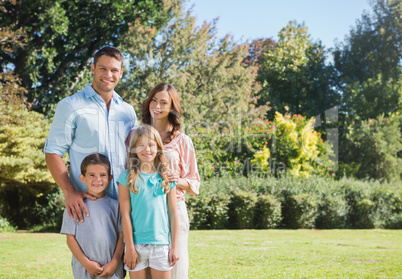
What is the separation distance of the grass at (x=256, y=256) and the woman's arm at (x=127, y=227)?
3.66 metres

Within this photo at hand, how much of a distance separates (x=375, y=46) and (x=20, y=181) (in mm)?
24964

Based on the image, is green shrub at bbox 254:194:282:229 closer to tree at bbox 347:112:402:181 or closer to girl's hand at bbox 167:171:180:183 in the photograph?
tree at bbox 347:112:402:181

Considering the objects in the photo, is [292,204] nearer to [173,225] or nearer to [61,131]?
[173,225]

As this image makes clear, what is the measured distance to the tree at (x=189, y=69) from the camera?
16781mm

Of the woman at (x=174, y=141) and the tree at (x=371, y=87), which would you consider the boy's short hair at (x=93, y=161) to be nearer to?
the woman at (x=174, y=141)

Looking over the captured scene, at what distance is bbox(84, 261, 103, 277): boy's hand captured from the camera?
278 cm

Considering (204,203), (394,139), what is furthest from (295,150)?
(394,139)

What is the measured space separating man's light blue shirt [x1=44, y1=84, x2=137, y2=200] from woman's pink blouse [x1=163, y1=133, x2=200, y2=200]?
13.7 inches

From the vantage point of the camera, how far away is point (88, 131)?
2.93 metres

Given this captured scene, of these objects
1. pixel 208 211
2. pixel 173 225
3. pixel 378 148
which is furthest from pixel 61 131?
pixel 378 148

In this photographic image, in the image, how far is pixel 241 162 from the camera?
17.1 meters

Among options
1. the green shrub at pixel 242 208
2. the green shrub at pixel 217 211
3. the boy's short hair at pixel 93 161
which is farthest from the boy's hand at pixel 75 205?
the green shrub at pixel 242 208

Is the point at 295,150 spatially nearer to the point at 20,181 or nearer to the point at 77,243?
the point at 20,181

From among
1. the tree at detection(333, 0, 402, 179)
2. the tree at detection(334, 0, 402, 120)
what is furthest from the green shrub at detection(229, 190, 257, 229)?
the tree at detection(334, 0, 402, 120)
